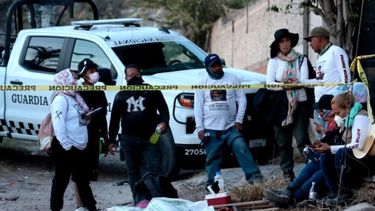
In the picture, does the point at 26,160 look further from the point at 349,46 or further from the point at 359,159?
the point at 359,159

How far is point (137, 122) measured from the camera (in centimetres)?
916

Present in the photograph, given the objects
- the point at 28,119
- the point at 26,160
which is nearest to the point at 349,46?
the point at 28,119

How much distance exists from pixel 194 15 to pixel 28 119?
12.5 m

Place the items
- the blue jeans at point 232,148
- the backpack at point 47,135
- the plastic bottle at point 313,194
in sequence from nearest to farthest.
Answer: the plastic bottle at point 313,194 < the backpack at point 47,135 < the blue jeans at point 232,148

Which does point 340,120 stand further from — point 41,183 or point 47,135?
point 41,183

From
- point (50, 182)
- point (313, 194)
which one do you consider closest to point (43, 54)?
point (50, 182)

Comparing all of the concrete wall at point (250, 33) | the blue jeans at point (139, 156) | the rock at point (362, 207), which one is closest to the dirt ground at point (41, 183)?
the blue jeans at point (139, 156)

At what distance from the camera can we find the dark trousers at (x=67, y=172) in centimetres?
905

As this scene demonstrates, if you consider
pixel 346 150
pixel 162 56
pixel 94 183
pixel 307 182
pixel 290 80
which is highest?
pixel 162 56

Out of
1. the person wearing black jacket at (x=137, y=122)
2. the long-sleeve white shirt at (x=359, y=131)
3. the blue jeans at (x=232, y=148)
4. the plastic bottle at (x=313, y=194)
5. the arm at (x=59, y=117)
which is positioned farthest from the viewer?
the blue jeans at (x=232, y=148)

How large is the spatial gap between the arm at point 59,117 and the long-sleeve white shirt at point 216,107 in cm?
158

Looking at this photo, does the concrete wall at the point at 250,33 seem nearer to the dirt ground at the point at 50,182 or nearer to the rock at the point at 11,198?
the dirt ground at the point at 50,182

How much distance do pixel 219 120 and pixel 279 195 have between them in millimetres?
1501

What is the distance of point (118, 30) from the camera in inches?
489
